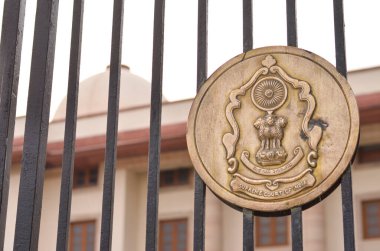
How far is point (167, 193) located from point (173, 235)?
3.02ft

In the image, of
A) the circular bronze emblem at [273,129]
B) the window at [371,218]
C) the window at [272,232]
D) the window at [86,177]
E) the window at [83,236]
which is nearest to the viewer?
the circular bronze emblem at [273,129]

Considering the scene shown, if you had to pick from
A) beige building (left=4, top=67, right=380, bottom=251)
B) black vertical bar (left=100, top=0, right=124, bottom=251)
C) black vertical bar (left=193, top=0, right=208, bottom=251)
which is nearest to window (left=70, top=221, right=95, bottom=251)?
beige building (left=4, top=67, right=380, bottom=251)

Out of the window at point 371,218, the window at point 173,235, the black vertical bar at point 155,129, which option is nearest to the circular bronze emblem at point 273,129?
the black vertical bar at point 155,129

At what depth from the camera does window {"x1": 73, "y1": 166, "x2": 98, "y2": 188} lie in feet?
55.4

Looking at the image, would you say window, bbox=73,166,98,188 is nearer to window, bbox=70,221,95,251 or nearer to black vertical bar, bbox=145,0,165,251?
window, bbox=70,221,95,251

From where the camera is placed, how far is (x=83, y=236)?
16.4 m

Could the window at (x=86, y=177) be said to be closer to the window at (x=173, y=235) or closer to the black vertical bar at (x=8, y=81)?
the window at (x=173, y=235)

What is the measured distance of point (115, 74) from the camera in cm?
279

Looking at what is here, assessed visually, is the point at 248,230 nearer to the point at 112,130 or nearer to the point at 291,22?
the point at 112,130

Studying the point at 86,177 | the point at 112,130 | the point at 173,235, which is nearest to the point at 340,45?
the point at 112,130

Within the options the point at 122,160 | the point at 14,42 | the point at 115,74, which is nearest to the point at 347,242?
the point at 115,74

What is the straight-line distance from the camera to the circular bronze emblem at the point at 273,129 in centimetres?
241

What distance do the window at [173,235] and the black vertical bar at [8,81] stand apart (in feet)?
41.1

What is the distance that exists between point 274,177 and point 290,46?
43 centimetres
